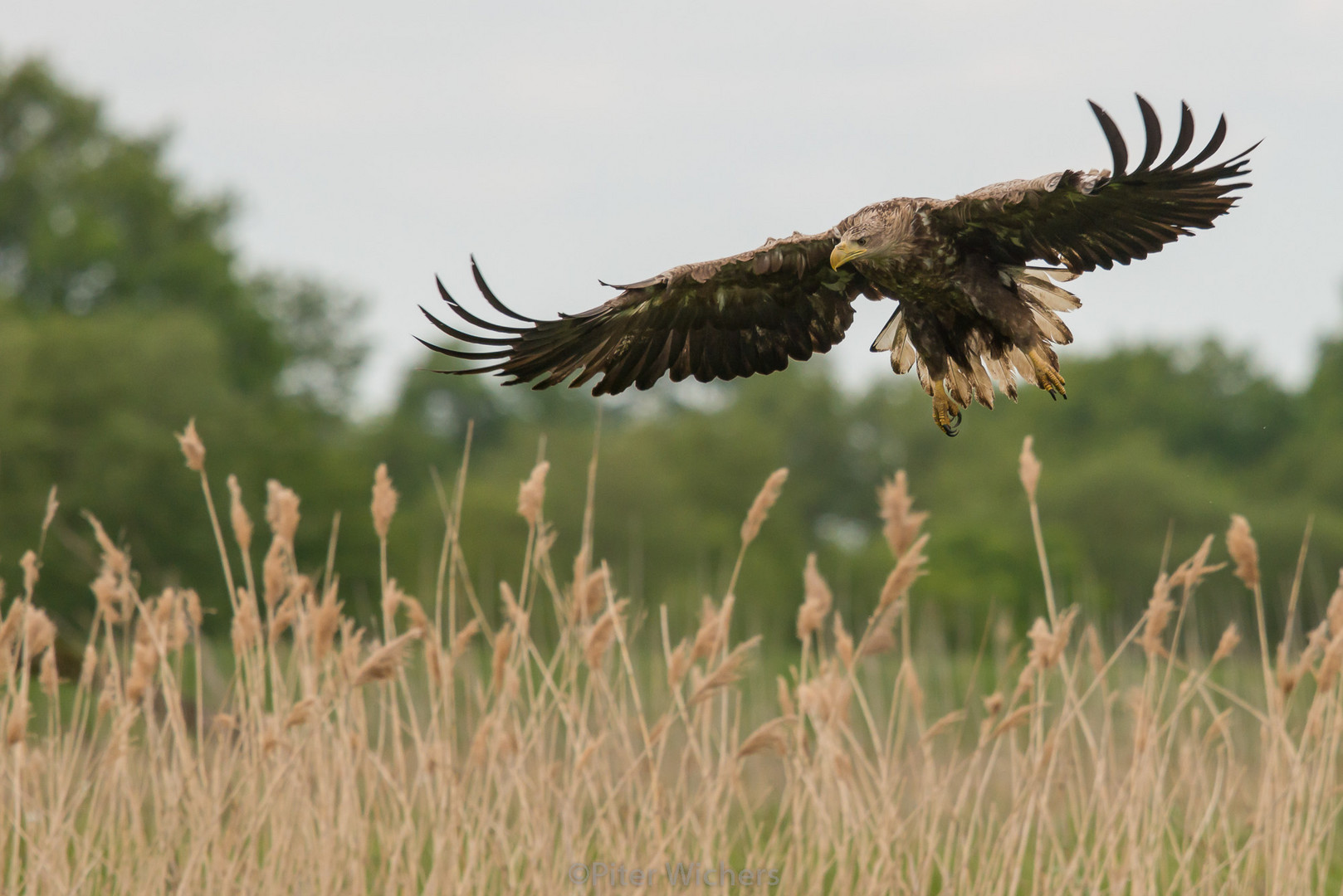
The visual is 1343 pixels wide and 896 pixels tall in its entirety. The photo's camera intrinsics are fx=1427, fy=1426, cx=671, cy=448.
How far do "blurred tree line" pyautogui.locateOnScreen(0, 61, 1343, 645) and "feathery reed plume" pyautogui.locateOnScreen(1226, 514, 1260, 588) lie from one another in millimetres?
13537

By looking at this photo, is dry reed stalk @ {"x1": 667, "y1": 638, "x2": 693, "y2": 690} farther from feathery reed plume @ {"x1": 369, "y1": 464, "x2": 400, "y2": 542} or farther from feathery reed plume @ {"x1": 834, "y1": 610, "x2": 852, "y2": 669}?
feathery reed plume @ {"x1": 369, "y1": 464, "x2": 400, "y2": 542}

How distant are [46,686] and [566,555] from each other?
26327mm

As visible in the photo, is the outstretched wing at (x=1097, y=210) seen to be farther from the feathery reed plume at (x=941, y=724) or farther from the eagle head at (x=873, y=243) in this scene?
the feathery reed plume at (x=941, y=724)

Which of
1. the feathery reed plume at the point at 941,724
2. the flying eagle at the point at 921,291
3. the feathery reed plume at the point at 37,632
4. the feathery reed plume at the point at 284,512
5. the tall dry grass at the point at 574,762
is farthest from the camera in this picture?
the flying eagle at the point at 921,291

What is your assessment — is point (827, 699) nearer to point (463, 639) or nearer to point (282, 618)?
point (463, 639)

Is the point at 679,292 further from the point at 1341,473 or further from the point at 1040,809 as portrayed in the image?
the point at 1341,473

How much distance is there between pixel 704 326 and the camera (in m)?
5.19

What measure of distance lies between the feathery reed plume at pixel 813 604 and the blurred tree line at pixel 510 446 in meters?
13.5

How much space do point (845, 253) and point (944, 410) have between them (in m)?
0.65

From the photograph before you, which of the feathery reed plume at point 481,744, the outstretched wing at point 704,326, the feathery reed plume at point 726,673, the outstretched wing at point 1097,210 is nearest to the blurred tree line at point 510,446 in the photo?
the outstretched wing at point 704,326

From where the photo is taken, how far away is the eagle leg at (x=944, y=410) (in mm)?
4629

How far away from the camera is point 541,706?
3.86 meters

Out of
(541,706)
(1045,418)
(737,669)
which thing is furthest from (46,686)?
(1045,418)

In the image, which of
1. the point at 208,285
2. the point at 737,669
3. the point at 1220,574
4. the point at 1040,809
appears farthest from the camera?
the point at 208,285
